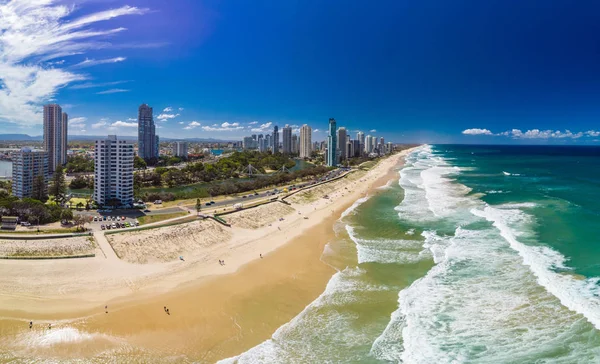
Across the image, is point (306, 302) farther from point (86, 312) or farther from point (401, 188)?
point (401, 188)

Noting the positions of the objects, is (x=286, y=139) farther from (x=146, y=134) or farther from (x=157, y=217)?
(x=157, y=217)

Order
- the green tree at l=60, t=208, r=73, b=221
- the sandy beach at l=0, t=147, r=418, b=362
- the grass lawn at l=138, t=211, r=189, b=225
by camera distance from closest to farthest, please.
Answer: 1. the sandy beach at l=0, t=147, r=418, b=362
2. the green tree at l=60, t=208, r=73, b=221
3. the grass lawn at l=138, t=211, r=189, b=225

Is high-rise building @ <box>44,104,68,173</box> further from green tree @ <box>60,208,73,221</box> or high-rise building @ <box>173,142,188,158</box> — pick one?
green tree @ <box>60,208,73,221</box>

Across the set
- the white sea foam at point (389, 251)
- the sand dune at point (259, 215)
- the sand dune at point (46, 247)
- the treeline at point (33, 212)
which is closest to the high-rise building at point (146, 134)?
the sand dune at point (259, 215)

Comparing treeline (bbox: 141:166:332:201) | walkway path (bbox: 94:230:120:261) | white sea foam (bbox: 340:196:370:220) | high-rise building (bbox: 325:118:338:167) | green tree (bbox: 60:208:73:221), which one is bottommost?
walkway path (bbox: 94:230:120:261)

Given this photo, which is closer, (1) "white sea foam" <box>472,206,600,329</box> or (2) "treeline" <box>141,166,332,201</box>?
(1) "white sea foam" <box>472,206,600,329</box>

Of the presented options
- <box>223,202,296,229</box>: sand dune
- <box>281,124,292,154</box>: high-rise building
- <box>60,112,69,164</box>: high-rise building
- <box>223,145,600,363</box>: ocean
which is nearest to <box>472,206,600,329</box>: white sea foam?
<box>223,145,600,363</box>: ocean
